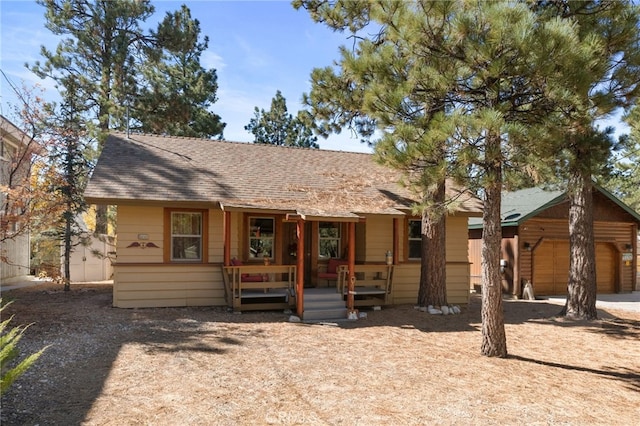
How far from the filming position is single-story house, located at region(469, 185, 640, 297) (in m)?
15.7

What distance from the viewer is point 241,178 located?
11.2m

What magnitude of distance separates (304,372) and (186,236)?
572cm

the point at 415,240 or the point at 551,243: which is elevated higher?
the point at 415,240

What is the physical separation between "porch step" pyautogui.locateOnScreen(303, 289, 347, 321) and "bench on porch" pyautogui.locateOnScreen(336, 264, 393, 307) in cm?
37

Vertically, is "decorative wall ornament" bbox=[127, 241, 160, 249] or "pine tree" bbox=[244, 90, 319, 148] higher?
"pine tree" bbox=[244, 90, 319, 148]

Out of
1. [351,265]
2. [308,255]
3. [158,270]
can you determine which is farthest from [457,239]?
[158,270]

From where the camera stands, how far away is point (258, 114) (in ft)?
104

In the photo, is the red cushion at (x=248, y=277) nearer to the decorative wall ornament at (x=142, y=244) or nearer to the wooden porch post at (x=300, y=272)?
the wooden porch post at (x=300, y=272)

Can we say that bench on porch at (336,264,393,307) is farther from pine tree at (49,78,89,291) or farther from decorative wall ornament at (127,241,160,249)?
pine tree at (49,78,89,291)

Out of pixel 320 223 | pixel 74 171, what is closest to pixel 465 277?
pixel 320 223

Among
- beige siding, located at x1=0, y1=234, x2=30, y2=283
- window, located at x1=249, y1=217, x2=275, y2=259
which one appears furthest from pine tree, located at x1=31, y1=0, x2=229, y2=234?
window, located at x1=249, y1=217, x2=275, y2=259

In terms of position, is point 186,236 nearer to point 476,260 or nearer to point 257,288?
point 257,288

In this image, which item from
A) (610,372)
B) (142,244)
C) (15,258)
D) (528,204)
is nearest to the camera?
(610,372)

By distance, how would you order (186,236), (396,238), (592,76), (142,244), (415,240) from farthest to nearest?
(415,240), (396,238), (186,236), (142,244), (592,76)
